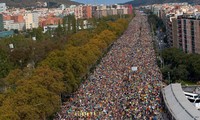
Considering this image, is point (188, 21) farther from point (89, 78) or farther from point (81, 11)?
point (81, 11)

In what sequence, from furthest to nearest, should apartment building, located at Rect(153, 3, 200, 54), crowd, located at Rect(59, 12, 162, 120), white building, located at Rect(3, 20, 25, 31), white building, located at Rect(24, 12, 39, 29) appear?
white building, located at Rect(3, 20, 25, 31) → white building, located at Rect(24, 12, 39, 29) → apartment building, located at Rect(153, 3, 200, 54) → crowd, located at Rect(59, 12, 162, 120)

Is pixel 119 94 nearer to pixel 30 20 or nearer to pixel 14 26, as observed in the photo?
pixel 30 20

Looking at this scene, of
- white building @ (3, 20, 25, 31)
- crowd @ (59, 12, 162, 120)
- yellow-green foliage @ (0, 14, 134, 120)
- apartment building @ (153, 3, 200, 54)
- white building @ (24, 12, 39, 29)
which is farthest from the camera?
white building @ (3, 20, 25, 31)

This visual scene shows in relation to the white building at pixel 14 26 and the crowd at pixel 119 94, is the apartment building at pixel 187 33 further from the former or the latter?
the white building at pixel 14 26

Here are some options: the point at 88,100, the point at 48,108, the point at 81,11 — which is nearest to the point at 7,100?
the point at 48,108

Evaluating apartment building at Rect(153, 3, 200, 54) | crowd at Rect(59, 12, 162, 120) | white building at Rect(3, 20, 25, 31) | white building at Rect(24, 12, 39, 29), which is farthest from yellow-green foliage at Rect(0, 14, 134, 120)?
white building at Rect(3, 20, 25, 31)

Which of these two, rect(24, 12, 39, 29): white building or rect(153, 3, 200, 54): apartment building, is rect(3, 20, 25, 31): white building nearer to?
rect(24, 12, 39, 29): white building

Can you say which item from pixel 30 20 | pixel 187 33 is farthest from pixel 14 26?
pixel 187 33

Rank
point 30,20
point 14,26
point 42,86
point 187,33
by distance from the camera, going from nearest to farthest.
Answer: point 42,86 → point 187,33 → point 30,20 → point 14,26
